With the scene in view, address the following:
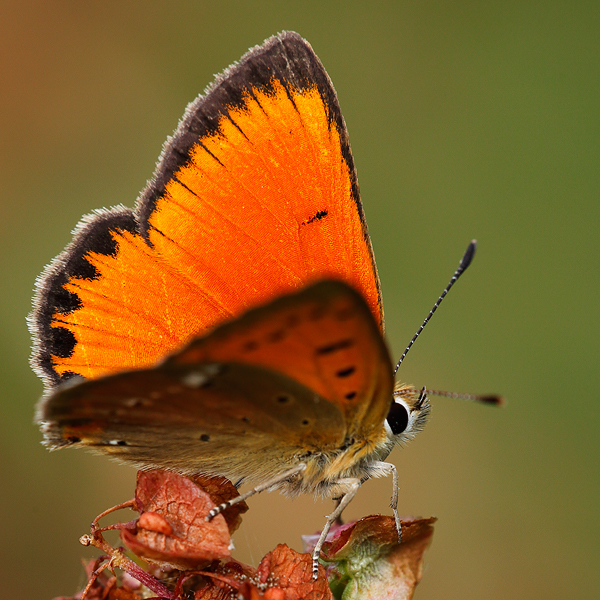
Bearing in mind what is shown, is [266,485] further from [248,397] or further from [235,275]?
[235,275]

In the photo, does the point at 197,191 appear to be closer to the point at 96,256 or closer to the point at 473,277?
the point at 96,256

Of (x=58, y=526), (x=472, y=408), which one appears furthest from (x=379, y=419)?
(x=472, y=408)

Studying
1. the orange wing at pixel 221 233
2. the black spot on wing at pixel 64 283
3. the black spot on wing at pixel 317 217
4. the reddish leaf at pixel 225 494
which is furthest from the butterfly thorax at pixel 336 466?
the black spot on wing at pixel 64 283

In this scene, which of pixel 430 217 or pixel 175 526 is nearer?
pixel 175 526

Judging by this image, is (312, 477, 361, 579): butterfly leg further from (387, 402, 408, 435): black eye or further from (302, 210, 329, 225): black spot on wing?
(302, 210, 329, 225): black spot on wing

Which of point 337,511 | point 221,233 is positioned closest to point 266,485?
point 337,511

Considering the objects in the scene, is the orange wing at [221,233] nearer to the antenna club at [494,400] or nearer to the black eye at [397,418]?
the black eye at [397,418]
